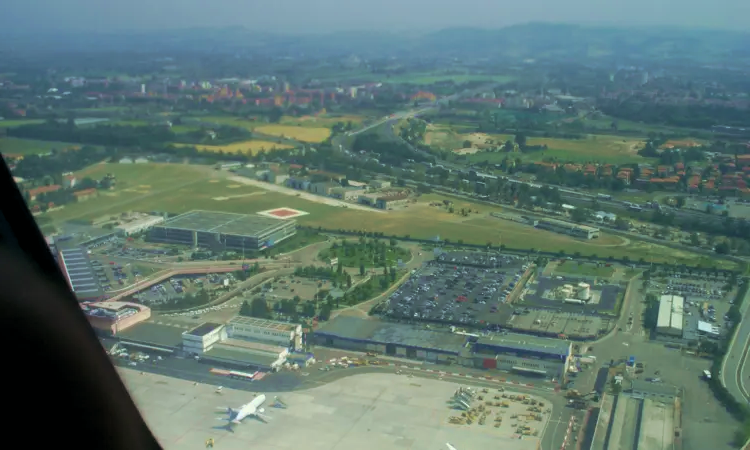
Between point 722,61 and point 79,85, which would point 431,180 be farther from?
point 722,61

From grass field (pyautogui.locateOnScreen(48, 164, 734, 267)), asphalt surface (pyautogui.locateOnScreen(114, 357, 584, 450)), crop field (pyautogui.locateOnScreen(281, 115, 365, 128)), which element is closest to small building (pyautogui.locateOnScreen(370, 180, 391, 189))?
→ grass field (pyautogui.locateOnScreen(48, 164, 734, 267))

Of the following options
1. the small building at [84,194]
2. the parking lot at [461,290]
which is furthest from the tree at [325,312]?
the small building at [84,194]

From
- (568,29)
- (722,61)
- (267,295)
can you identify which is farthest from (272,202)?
(568,29)

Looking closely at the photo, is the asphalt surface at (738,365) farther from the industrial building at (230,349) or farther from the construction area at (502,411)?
the industrial building at (230,349)

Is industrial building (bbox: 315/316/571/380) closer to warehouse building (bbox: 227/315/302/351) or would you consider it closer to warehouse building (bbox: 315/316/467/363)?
warehouse building (bbox: 315/316/467/363)

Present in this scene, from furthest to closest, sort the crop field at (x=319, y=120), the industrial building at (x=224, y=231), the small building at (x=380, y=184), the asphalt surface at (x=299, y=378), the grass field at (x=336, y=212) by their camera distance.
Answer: the crop field at (x=319, y=120) < the small building at (x=380, y=184) < the grass field at (x=336, y=212) < the industrial building at (x=224, y=231) < the asphalt surface at (x=299, y=378)
